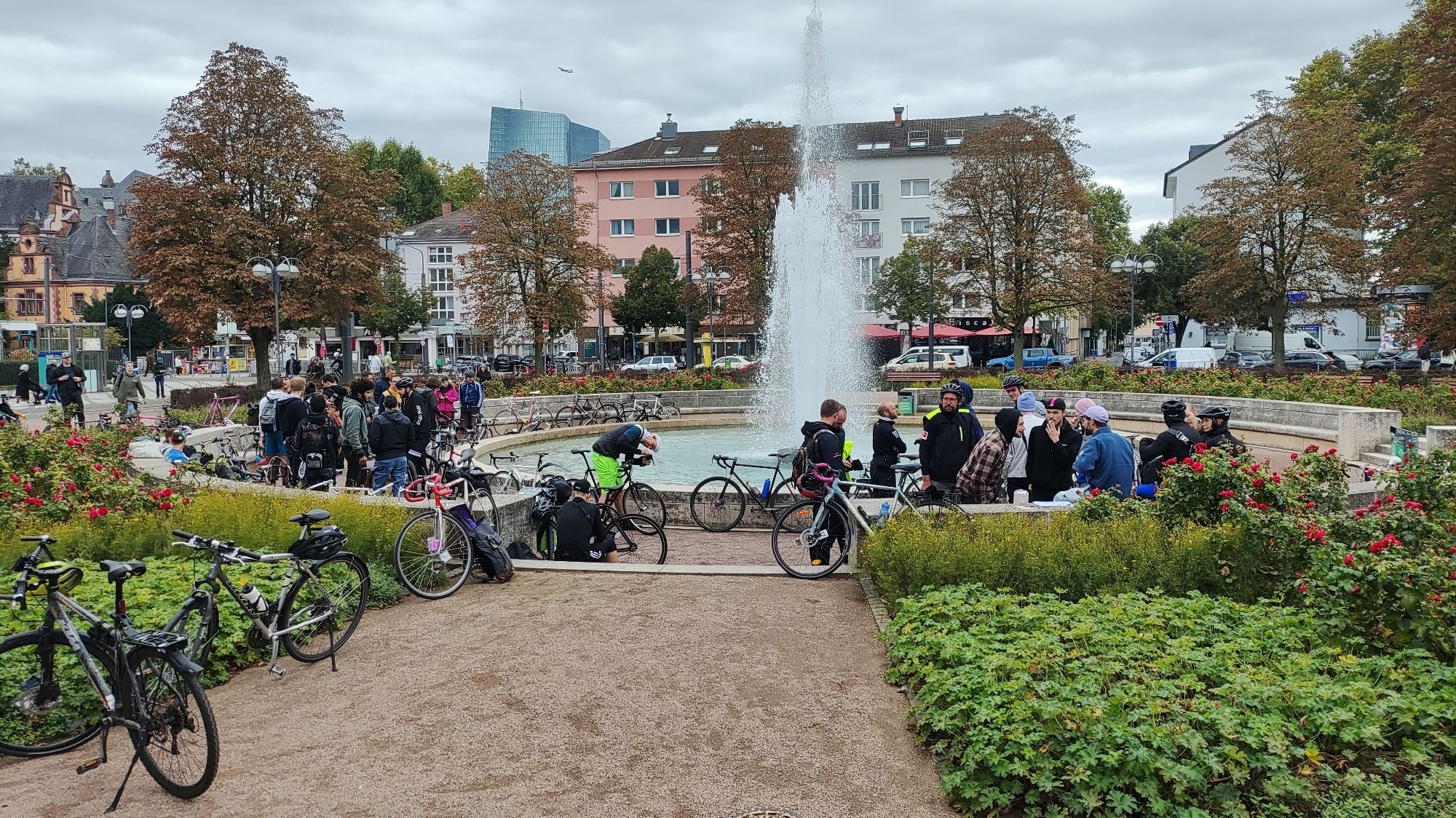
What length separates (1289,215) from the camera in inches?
1548

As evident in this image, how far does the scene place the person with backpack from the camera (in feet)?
42.7

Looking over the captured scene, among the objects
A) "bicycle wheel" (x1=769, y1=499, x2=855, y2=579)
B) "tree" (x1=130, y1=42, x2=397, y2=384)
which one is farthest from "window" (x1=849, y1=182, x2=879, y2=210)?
"bicycle wheel" (x1=769, y1=499, x2=855, y2=579)

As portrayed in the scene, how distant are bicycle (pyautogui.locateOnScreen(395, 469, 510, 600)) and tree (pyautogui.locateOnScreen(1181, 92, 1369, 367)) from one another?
117 feet

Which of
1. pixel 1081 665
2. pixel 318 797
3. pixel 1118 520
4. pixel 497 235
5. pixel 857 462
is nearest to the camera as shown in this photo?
pixel 318 797

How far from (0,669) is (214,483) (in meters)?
5.98

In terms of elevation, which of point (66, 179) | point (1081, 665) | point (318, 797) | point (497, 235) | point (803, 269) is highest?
point (66, 179)

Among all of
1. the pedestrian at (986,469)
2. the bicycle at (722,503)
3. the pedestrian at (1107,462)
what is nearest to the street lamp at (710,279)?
the bicycle at (722,503)

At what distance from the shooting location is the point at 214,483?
11.1 m

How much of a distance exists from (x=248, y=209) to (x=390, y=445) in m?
25.3

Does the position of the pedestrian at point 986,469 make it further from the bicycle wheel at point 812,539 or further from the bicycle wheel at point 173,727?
the bicycle wheel at point 173,727

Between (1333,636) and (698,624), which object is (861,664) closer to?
(698,624)

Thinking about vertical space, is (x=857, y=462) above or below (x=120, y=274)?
below

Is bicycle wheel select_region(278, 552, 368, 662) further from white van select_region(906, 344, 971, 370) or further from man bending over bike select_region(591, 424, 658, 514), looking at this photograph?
white van select_region(906, 344, 971, 370)

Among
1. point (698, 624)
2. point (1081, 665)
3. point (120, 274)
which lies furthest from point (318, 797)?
point (120, 274)
